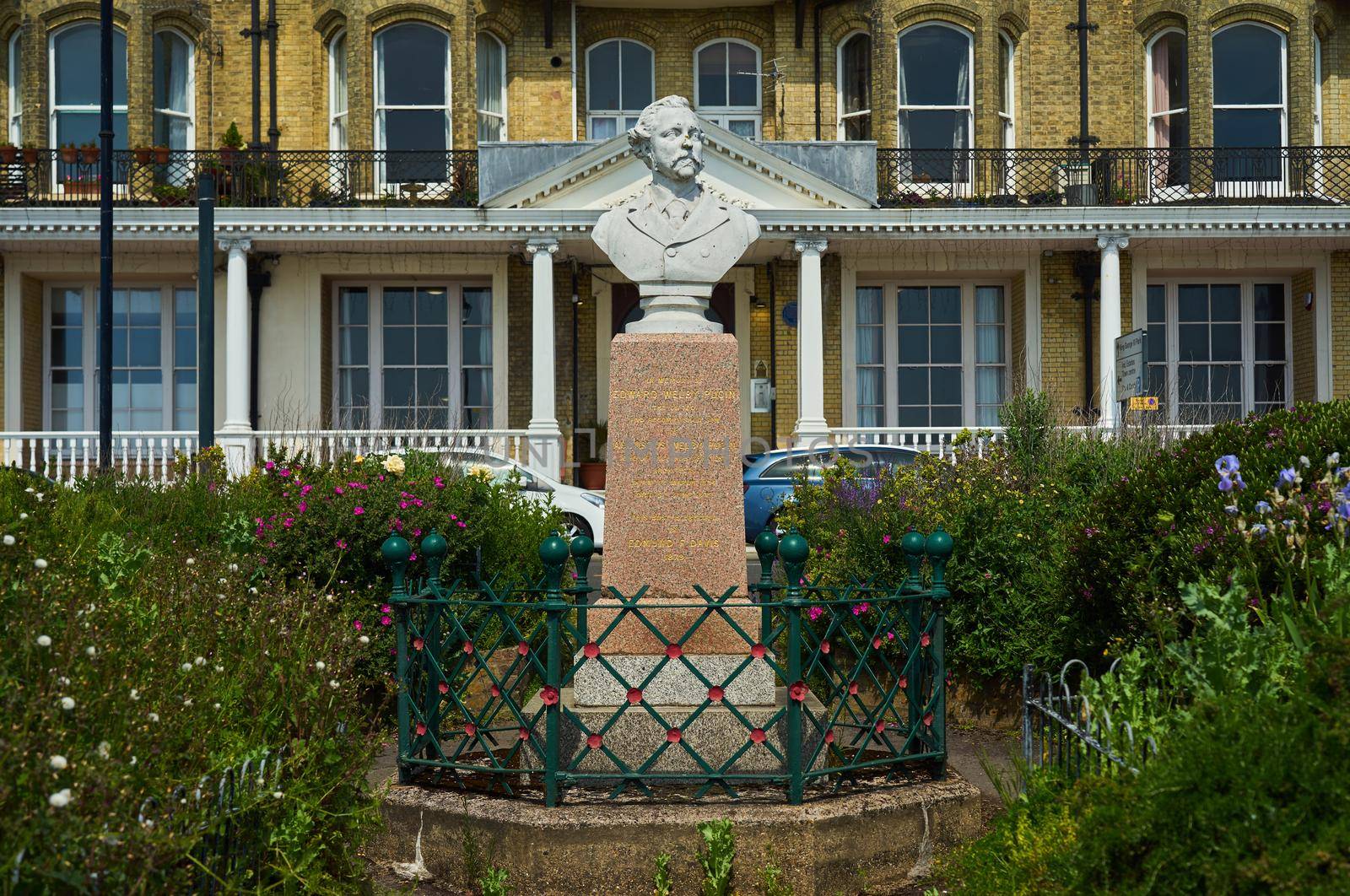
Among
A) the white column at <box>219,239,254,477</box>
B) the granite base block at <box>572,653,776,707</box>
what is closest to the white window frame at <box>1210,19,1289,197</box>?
the white column at <box>219,239,254,477</box>

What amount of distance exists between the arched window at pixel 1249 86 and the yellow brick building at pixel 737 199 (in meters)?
0.05

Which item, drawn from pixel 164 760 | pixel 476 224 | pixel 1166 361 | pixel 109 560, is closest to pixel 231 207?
pixel 476 224

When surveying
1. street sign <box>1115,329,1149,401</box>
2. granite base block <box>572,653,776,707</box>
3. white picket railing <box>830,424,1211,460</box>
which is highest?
street sign <box>1115,329,1149,401</box>

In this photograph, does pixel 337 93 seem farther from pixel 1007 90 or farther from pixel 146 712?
pixel 146 712

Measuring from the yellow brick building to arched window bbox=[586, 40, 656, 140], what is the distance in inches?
1.7

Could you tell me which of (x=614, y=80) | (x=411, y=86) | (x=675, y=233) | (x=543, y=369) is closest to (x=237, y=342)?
(x=543, y=369)

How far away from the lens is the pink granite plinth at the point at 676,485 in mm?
6719

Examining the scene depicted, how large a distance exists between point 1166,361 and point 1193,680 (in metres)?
19.7

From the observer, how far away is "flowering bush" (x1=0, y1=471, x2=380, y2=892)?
133 inches

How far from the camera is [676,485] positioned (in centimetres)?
673

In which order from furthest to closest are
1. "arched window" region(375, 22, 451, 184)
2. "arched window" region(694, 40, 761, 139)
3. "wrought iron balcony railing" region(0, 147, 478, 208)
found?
"arched window" region(694, 40, 761, 139) → "arched window" region(375, 22, 451, 184) → "wrought iron balcony railing" region(0, 147, 478, 208)

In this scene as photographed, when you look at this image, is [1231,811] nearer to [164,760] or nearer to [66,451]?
[164,760]

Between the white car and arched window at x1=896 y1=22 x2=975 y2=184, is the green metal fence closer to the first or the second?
the white car

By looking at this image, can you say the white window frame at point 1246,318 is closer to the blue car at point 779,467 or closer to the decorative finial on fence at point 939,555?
the blue car at point 779,467
